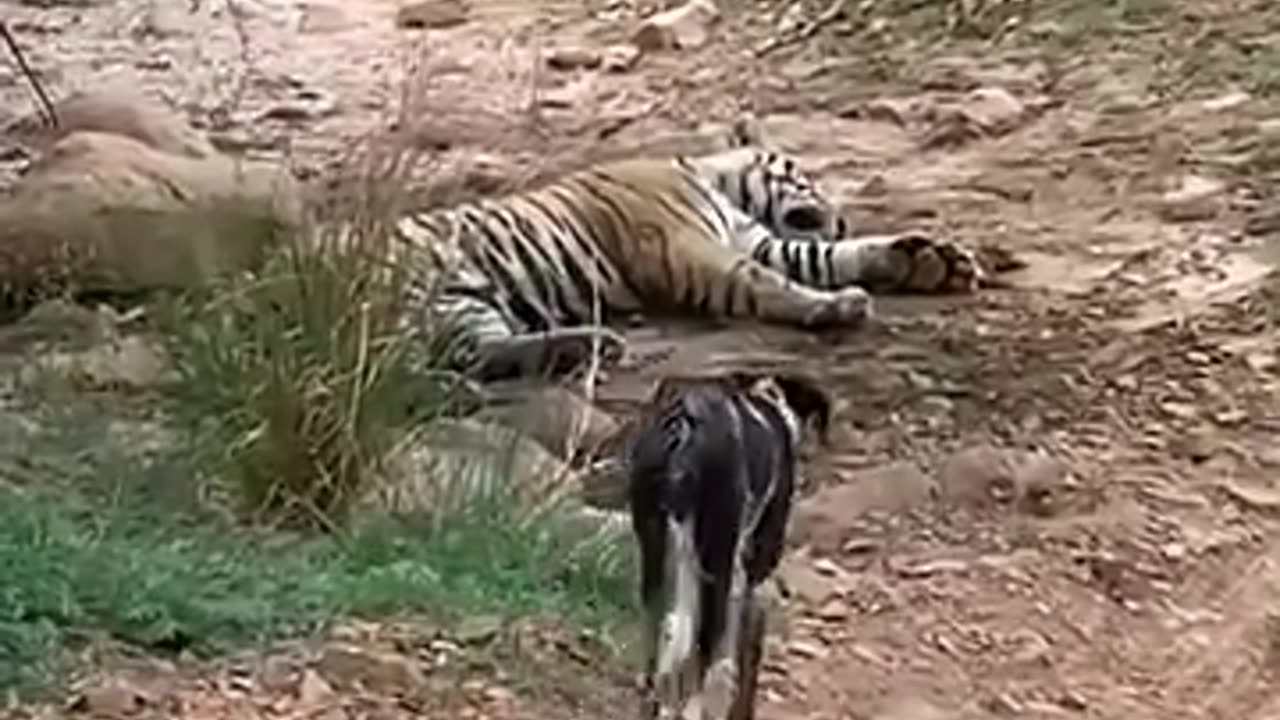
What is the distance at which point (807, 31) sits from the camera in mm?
6941

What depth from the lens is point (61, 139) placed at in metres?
5.70

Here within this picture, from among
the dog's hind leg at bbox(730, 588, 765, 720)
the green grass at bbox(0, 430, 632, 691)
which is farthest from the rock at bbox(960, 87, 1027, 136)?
the dog's hind leg at bbox(730, 588, 765, 720)

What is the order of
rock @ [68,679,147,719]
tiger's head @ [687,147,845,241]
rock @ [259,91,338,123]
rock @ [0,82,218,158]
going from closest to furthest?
rock @ [68,679,147,719], tiger's head @ [687,147,845,241], rock @ [0,82,218,158], rock @ [259,91,338,123]

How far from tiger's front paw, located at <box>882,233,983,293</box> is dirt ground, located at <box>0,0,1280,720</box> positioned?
0.12 ft

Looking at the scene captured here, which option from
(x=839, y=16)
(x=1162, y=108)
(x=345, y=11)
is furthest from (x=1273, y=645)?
(x=345, y=11)

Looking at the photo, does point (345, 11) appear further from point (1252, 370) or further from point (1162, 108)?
point (1252, 370)

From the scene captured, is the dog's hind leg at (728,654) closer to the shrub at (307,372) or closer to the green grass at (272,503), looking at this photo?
the green grass at (272,503)

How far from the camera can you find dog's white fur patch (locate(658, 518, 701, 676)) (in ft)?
7.35

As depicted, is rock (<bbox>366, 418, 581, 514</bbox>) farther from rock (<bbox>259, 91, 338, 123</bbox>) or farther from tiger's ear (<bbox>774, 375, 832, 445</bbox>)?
rock (<bbox>259, 91, 338, 123</bbox>)

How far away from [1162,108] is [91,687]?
349cm

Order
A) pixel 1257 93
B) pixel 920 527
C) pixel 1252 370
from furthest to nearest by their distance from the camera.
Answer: pixel 1257 93
pixel 1252 370
pixel 920 527

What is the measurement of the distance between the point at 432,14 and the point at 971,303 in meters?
Answer: 2.55

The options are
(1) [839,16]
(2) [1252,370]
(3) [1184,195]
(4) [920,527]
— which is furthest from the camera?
(1) [839,16]

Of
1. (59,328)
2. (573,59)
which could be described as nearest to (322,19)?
(573,59)
